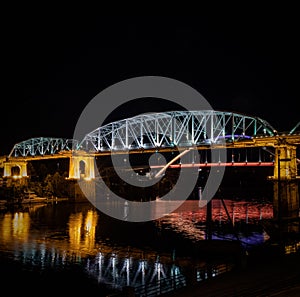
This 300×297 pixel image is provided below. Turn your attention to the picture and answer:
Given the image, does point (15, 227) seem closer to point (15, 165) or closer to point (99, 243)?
point (99, 243)

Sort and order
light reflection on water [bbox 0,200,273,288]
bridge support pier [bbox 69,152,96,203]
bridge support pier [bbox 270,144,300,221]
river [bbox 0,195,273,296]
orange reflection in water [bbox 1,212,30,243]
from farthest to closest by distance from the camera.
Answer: bridge support pier [bbox 69,152,96,203], bridge support pier [bbox 270,144,300,221], orange reflection in water [bbox 1,212,30,243], light reflection on water [bbox 0,200,273,288], river [bbox 0,195,273,296]

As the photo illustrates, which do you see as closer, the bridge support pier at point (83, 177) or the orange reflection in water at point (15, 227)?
the orange reflection in water at point (15, 227)


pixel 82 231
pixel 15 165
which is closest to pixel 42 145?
pixel 15 165

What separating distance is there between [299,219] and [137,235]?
724 inches

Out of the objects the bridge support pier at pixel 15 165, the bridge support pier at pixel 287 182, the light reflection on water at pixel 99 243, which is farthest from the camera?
the bridge support pier at pixel 15 165

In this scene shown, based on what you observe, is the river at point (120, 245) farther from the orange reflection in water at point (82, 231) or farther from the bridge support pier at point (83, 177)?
the bridge support pier at point (83, 177)

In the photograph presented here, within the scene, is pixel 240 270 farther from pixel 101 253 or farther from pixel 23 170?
pixel 23 170

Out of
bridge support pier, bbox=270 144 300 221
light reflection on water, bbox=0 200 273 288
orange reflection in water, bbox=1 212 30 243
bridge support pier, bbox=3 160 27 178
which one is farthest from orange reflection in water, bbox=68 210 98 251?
bridge support pier, bbox=3 160 27 178

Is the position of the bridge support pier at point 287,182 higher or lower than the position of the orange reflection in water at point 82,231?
higher

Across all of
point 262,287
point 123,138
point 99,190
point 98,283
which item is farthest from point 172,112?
point 262,287

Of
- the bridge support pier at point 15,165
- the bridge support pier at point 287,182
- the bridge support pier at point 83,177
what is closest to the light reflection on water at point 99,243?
the bridge support pier at point 287,182

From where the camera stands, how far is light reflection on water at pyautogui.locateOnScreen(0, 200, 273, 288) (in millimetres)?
28906

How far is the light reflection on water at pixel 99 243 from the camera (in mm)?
28906

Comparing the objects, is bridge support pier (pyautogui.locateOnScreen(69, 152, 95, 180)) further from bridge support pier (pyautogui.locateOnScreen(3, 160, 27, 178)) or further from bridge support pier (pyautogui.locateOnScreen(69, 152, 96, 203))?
bridge support pier (pyautogui.locateOnScreen(3, 160, 27, 178))
